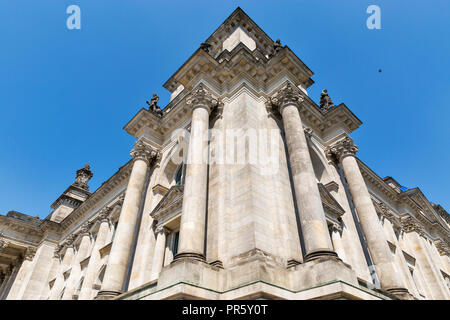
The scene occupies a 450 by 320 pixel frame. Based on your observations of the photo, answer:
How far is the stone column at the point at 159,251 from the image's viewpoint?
1394cm

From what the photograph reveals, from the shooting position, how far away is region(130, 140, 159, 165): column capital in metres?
18.1

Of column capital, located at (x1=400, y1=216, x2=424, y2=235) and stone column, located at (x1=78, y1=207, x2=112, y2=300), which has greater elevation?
column capital, located at (x1=400, y1=216, x2=424, y2=235)

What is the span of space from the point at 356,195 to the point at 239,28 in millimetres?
14805

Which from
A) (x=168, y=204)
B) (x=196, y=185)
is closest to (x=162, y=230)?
(x=168, y=204)

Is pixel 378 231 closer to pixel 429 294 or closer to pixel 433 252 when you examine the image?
pixel 429 294

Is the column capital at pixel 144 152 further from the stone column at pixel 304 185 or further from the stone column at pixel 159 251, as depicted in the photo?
the stone column at pixel 304 185

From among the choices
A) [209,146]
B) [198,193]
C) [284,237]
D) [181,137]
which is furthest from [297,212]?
[181,137]

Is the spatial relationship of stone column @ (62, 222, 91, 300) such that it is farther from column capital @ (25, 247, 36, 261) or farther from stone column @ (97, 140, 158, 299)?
stone column @ (97, 140, 158, 299)

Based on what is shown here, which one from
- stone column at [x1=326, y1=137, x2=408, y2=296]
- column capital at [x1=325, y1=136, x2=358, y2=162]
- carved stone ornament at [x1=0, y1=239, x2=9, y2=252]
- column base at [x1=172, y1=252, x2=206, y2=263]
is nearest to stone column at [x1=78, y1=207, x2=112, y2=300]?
carved stone ornament at [x1=0, y1=239, x2=9, y2=252]

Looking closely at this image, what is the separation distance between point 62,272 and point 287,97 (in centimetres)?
2700

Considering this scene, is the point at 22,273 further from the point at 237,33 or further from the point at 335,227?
the point at 335,227

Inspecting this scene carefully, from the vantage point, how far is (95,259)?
2242cm

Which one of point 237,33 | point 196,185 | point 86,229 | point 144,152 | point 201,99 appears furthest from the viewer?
point 86,229

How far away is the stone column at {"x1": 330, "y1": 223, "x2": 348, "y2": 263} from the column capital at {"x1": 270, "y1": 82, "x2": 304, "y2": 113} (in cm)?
669
